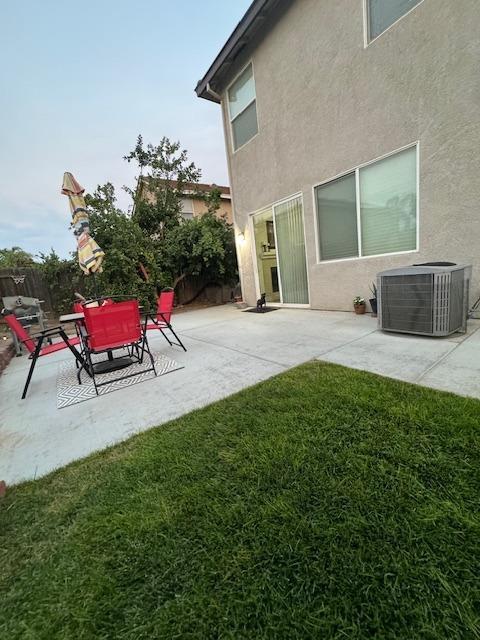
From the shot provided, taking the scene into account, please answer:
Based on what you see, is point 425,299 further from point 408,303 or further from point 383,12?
point 383,12

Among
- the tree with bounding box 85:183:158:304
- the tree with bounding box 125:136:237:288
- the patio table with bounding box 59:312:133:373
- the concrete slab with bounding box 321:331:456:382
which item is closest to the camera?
the concrete slab with bounding box 321:331:456:382

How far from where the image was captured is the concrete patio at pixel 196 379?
2205 millimetres

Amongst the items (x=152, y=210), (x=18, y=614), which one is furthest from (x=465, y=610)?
(x=152, y=210)

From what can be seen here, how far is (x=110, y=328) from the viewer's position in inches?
131

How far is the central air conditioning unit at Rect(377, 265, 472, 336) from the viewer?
3.30 m

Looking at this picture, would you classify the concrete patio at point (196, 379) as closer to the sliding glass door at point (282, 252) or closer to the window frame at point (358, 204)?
the window frame at point (358, 204)

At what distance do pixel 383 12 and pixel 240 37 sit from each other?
11.1 ft

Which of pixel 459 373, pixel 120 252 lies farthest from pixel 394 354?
pixel 120 252

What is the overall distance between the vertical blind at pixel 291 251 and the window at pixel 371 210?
63 centimetres

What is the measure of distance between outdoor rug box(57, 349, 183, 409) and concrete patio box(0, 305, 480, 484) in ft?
0.34

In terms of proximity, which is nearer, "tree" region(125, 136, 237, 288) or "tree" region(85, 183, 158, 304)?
"tree" region(85, 183, 158, 304)

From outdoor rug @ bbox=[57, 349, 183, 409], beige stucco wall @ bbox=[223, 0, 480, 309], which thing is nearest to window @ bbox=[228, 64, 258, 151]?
beige stucco wall @ bbox=[223, 0, 480, 309]

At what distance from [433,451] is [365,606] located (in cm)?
97

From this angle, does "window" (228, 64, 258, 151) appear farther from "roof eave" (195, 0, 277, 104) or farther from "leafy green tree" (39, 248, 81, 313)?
"leafy green tree" (39, 248, 81, 313)
